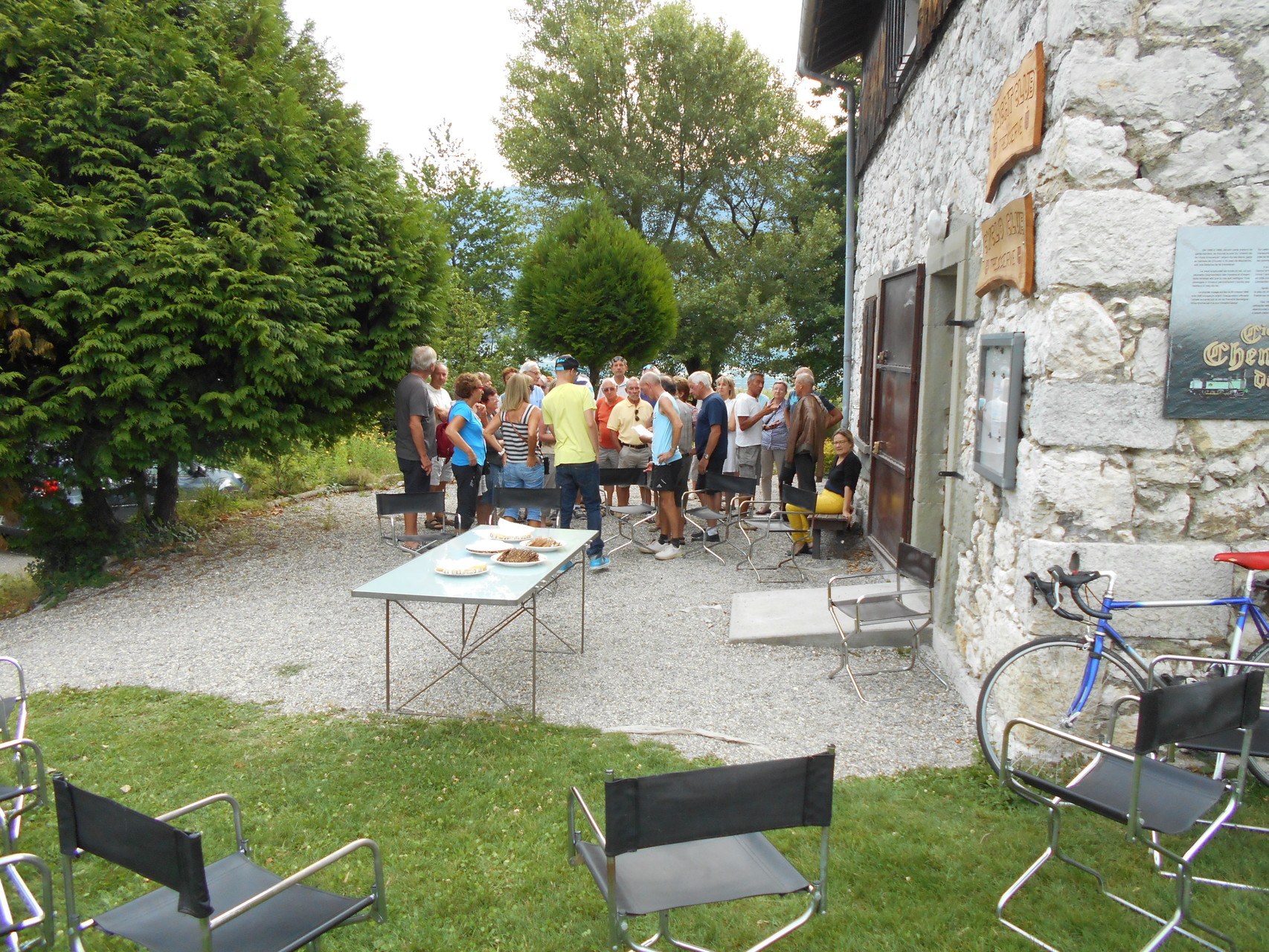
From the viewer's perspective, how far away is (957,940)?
2877 mm

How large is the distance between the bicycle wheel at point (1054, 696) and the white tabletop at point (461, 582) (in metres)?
2.27

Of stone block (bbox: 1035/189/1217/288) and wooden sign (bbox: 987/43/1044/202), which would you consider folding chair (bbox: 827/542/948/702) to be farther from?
wooden sign (bbox: 987/43/1044/202)

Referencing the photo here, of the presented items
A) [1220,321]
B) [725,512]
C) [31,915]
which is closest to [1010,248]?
[1220,321]

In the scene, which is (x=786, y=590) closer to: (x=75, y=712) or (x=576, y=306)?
(x=75, y=712)

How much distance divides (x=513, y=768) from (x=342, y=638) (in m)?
2.73

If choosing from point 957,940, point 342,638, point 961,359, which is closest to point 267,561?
point 342,638

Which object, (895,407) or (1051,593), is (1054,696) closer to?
(1051,593)

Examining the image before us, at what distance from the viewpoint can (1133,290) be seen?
3824mm

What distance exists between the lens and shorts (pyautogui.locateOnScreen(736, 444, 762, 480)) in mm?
10656

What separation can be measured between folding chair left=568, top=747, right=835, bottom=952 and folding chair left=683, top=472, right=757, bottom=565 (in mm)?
5698

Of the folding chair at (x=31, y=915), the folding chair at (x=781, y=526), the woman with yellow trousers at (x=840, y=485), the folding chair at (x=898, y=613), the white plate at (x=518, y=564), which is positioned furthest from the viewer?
the woman with yellow trousers at (x=840, y=485)

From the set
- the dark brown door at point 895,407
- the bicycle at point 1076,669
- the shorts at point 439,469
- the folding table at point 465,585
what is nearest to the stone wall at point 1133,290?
the bicycle at point 1076,669

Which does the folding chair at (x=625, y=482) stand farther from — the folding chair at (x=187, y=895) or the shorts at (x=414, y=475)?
the folding chair at (x=187, y=895)

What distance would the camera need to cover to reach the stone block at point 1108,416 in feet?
12.6
